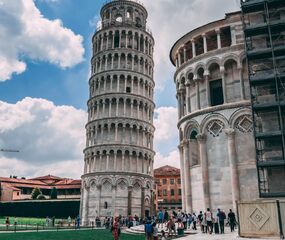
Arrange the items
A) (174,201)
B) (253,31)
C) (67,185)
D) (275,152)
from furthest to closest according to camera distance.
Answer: (174,201) < (67,185) < (253,31) < (275,152)

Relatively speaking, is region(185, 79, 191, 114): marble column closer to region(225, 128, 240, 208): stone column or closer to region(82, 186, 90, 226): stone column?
region(225, 128, 240, 208): stone column

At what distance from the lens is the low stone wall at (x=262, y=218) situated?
16.1 m

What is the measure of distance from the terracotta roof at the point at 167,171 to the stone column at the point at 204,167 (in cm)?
6814

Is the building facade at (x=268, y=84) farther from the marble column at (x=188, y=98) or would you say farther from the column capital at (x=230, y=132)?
the marble column at (x=188, y=98)

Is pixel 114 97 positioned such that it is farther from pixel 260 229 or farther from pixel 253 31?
pixel 260 229

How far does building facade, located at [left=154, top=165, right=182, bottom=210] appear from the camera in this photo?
92.1 metres

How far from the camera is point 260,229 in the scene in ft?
54.1

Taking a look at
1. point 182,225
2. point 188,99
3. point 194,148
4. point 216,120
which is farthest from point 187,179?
point 188,99

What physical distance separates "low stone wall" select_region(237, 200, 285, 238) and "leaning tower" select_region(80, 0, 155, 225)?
3275cm

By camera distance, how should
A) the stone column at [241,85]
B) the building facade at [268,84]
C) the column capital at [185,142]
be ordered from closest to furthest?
the building facade at [268,84]
the stone column at [241,85]
the column capital at [185,142]

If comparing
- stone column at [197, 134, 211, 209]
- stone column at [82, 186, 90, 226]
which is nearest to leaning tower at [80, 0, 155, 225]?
stone column at [82, 186, 90, 226]

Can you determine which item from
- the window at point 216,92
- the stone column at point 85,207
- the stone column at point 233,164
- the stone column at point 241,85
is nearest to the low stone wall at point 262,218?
the stone column at point 233,164

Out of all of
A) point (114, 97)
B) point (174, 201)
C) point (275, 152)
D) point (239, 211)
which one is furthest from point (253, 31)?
point (174, 201)

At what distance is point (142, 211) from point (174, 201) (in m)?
44.1
